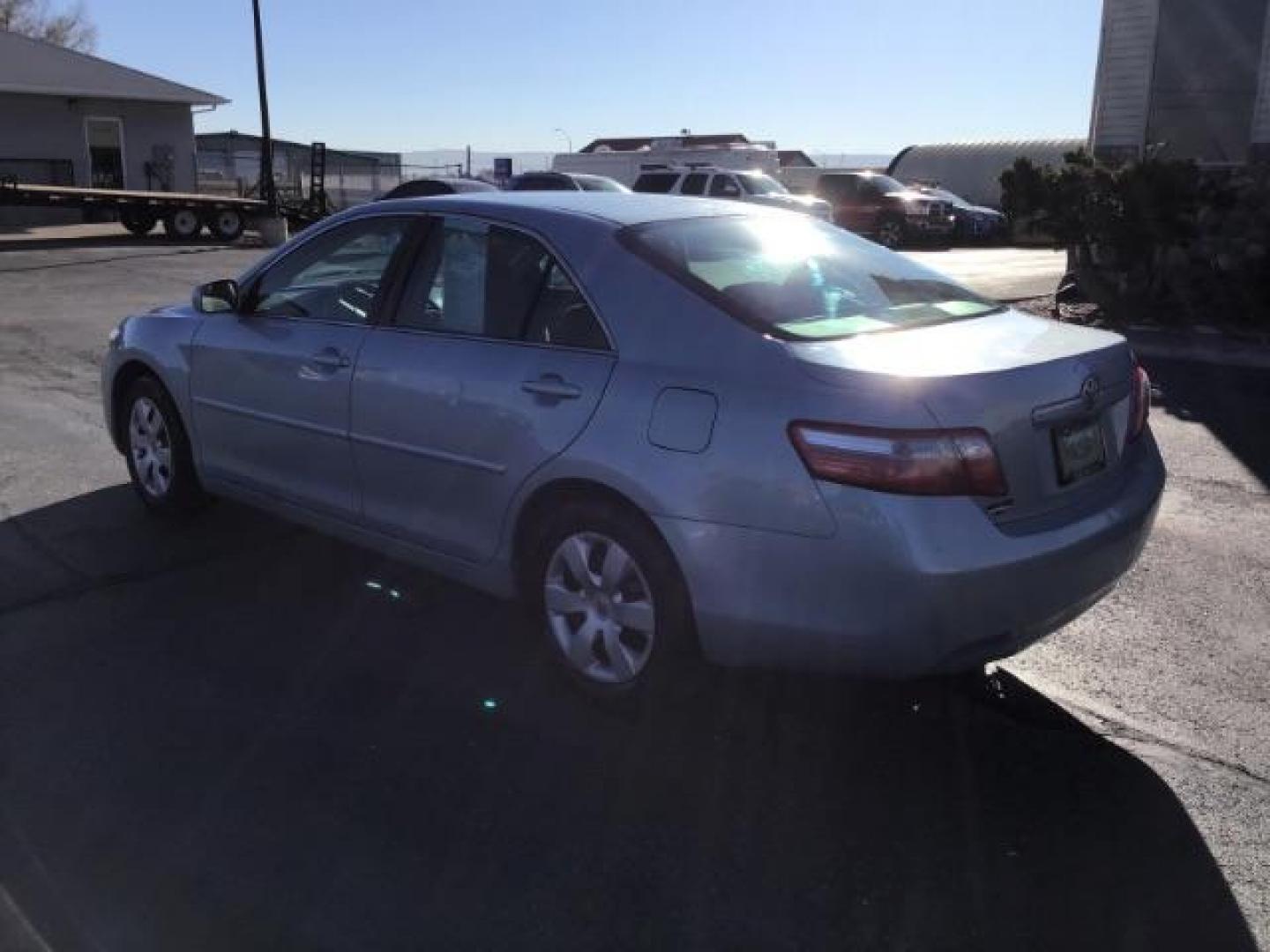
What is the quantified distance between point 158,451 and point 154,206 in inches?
869

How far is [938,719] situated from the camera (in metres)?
3.76

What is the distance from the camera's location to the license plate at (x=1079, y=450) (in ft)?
10.9

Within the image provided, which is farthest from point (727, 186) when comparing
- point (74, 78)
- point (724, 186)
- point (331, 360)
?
point (331, 360)

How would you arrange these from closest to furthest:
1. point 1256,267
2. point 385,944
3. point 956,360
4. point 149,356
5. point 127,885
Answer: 1. point 385,944
2. point 127,885
3. point 956,360
4. point 149,356
5. point 1256,267

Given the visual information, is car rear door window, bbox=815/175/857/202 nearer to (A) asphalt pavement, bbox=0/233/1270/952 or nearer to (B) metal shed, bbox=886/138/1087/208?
(B) metal shed, bbox=886/138/1087/208

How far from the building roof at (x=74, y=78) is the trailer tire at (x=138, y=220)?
4.57m

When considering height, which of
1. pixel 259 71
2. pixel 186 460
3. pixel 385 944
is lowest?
pixel 385 944

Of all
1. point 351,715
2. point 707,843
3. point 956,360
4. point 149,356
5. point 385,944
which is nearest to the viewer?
point 385,944

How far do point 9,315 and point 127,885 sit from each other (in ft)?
40.0

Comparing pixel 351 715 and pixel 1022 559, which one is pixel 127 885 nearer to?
pixel 351 715

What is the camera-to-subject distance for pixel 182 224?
84.5ft

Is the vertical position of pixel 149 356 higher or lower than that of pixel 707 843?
higher

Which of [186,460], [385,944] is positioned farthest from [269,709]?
[186,460]

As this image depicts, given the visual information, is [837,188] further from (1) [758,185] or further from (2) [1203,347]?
(2) [1203,347]
